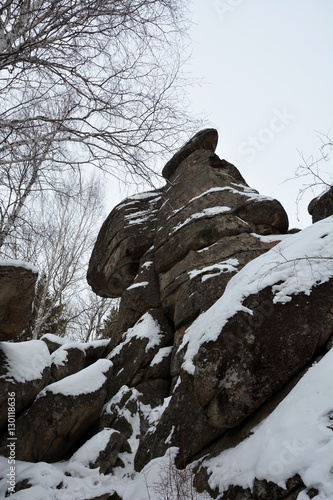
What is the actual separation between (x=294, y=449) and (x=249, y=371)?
43.9 inches

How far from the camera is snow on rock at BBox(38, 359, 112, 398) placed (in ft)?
20.8

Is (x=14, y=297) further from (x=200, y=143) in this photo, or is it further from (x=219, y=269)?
(x=200, y=143)

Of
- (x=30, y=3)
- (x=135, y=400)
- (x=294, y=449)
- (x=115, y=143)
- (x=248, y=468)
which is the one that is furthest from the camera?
(x=135, y=400)

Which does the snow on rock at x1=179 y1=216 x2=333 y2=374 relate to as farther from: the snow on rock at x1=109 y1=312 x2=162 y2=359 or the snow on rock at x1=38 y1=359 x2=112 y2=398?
the snow on rock at x1=109 y1=312 x2=162 y2=359

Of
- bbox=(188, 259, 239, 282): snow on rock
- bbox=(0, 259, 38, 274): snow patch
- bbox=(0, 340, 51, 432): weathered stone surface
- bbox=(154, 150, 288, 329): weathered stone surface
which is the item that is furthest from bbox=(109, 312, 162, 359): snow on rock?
bbox=(0, 259, 38, 274): snow patch

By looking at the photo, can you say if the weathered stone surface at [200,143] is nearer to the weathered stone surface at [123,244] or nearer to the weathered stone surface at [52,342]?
the weathered stone surface at [123,244]

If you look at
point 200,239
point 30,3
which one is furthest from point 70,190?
point 200,239

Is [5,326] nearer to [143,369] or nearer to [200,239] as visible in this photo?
[143,369]

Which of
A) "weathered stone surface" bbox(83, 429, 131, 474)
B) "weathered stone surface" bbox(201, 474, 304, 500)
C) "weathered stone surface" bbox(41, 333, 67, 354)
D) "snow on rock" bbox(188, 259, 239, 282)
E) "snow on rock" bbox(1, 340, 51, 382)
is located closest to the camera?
"weathered stone surface" bbox(201, 474, 304, 500)

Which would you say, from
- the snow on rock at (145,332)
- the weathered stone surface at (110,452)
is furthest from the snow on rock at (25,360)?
the snow on rock at (145,332)

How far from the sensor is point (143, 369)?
7512 millimetres

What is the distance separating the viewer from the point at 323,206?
678cm

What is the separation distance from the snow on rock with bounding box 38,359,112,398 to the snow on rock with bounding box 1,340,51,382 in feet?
1.40

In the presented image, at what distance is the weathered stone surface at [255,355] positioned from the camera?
376 centimetres
